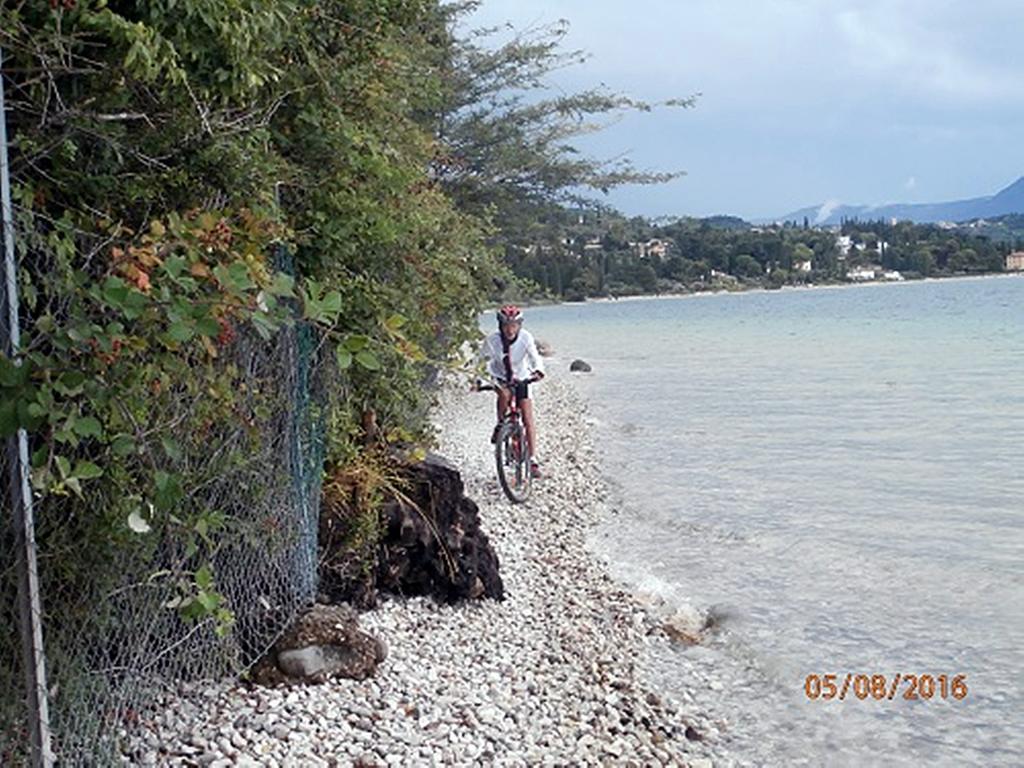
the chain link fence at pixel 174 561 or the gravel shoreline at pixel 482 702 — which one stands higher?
the chain link fence at pixel 174 561

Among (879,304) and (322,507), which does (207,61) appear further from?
(879,304)

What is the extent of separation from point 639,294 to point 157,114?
77.6 metres

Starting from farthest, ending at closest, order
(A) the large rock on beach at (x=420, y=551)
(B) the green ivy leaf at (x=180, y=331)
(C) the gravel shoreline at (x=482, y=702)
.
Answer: (A) the large rock on beach at (x=420, y=551) < (C) the gravel shoreline at (x=482, y=702) < (B) the green ivy leaf at (x=180, y=331)

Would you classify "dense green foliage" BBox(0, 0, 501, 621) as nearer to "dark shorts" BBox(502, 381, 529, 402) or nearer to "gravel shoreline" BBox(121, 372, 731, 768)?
"gravel shoreline" BBox(121, 372, 731, 768)

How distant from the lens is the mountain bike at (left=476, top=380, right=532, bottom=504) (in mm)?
10367

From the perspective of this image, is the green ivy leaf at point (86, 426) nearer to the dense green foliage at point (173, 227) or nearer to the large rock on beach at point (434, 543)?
the dense green foliage at point (173, 227)

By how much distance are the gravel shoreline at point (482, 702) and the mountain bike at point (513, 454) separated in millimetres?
2243

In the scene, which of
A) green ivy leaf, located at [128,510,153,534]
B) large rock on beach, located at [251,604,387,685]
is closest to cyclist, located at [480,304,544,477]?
large rock on beach, located at [251,604,387,685]

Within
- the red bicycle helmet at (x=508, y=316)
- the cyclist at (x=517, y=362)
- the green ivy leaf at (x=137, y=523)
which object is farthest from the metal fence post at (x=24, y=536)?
the cyclist at (x=517, y=362)

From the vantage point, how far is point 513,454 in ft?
34.7

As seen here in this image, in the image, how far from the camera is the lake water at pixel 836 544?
570 centimetres

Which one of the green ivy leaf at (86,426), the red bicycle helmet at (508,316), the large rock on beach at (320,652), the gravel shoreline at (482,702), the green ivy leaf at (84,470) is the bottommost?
the gravel shoreline at (482,702)
